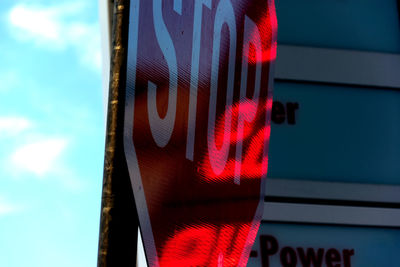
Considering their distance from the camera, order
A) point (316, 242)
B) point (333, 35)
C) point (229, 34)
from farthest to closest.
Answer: point (333, 35), point (316, 242), point (229, 34)

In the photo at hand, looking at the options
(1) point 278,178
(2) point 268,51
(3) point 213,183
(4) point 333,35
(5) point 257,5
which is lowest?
(1) point 278,178

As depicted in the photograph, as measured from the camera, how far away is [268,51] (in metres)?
2.71

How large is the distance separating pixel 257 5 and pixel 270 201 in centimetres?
483

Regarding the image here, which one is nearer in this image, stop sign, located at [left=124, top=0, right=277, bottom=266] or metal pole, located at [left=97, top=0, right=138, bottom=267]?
stop sign, located at [left=124, top=0, right=277, bottom=266]

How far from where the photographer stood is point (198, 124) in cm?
197

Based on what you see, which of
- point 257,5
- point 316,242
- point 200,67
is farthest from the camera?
point 316,242

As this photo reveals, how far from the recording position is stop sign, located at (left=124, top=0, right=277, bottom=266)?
5.33ft

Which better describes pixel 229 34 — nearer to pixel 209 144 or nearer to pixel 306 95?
pixel 209 144

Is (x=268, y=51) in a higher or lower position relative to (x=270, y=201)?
higher

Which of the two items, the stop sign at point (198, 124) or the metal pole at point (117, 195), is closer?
the stop sign at point (198, 124)

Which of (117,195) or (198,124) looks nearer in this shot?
(117,195)

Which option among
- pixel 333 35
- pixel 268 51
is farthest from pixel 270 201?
pixel 268 51

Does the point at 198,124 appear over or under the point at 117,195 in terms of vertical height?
over

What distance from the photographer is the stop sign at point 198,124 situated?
1624 mm
